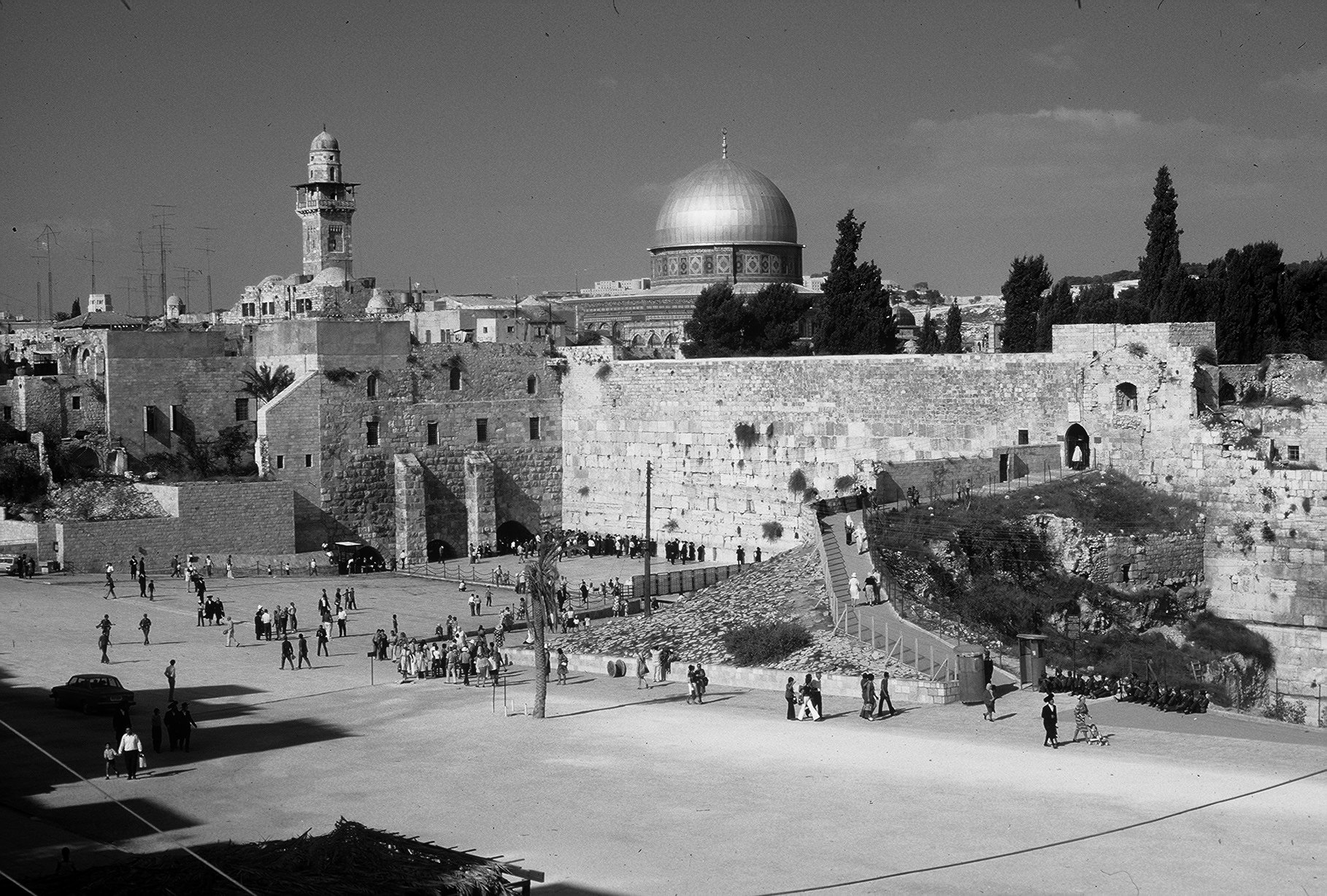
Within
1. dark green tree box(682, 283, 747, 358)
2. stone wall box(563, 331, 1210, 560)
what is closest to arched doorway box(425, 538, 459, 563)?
stone wall box(563, 331, 1210, 560)

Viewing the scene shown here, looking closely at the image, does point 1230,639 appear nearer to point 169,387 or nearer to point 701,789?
point 701,789

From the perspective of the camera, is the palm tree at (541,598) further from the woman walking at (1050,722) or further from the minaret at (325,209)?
the minaret at (325,209)

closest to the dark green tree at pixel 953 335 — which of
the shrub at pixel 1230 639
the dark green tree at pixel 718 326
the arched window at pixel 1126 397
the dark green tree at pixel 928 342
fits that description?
the dark green tree at pixel 928 342

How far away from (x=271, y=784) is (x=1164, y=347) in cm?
1820

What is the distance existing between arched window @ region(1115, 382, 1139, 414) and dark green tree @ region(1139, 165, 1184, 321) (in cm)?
489

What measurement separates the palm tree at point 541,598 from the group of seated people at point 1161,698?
680 centimetres

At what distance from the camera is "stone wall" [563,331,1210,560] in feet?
93.9

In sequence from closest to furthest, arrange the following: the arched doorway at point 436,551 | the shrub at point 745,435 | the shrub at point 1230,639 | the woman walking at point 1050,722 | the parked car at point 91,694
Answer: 1. the woman walking at point 1050,722
2. the parked car at point 91,694
3. the shrub at point 1230,639
4. the shrub at point 745,435
5. the arched doorway at point 436,551

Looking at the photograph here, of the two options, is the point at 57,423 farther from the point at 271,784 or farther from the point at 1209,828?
the point at 1209,828

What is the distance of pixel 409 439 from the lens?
38.0 meters

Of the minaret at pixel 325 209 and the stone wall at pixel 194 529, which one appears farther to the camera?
the minaret at pixel 325 209

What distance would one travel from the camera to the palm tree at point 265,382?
38.1 metres

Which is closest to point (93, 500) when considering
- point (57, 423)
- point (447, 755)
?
point (57, 423)

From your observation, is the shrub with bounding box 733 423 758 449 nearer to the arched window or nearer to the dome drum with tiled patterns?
the arched window
